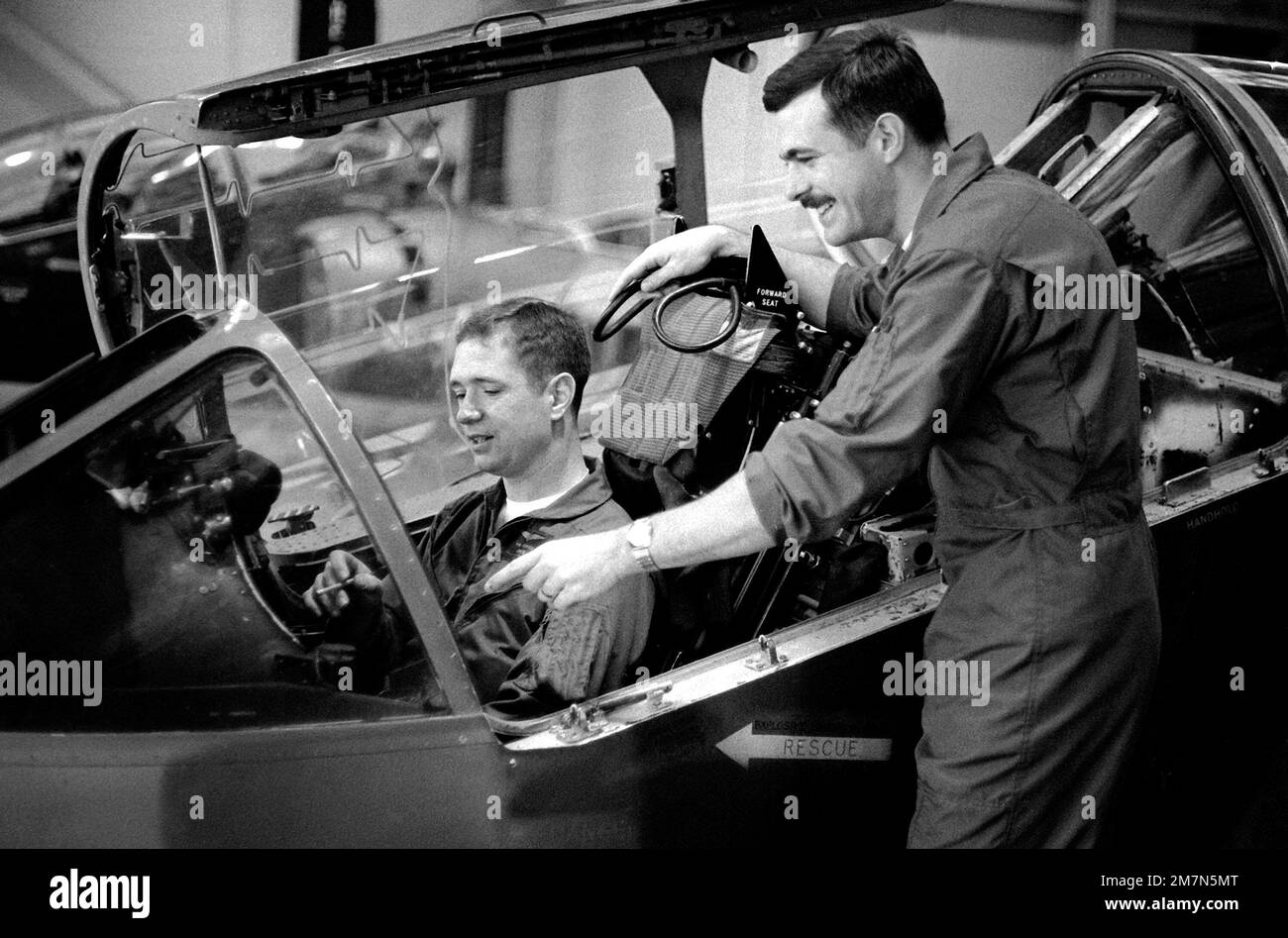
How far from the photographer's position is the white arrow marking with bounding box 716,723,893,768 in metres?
1.59

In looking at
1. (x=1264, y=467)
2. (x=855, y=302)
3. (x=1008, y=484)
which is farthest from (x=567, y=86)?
(x=1264, y=467)

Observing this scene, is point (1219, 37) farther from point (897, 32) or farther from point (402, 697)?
point (402, 697)

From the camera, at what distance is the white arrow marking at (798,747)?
159 centimetres

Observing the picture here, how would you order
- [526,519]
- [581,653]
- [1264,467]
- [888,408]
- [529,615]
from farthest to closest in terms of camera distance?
[1264,467] → [526,519] → [529,615] → [581,653] → [888,408]

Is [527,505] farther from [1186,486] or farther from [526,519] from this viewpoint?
[1186,486]

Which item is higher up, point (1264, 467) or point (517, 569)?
point (1264, 467)

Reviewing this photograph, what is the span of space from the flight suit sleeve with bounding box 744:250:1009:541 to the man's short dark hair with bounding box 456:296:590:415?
642 millimetres

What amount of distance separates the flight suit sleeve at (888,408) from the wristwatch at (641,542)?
0.44ft

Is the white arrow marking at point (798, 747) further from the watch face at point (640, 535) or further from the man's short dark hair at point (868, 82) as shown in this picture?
the man's short dark hair at point (868, 82)

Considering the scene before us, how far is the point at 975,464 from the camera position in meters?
1.53

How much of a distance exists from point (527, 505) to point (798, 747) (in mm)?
623

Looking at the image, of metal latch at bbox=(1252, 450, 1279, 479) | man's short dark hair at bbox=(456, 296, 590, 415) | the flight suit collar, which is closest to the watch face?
the flight suit collar
